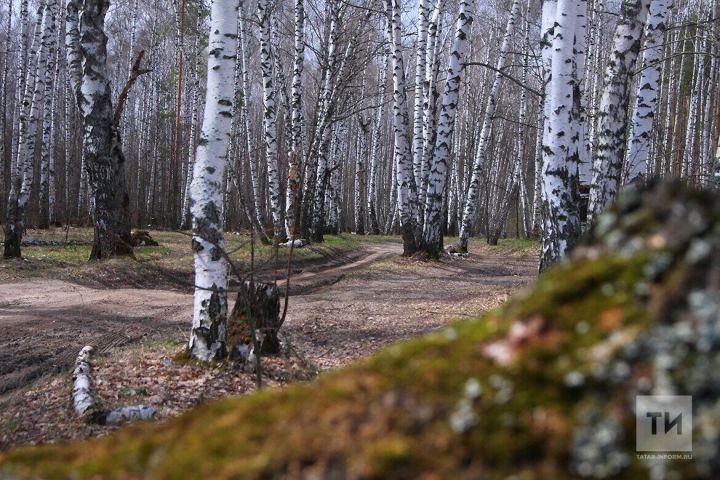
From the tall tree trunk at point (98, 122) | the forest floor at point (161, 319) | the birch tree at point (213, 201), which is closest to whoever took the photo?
the forest floor at point (161, 319)

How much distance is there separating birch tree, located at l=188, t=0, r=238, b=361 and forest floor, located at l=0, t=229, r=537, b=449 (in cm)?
27

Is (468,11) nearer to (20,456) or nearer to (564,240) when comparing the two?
(564,240)

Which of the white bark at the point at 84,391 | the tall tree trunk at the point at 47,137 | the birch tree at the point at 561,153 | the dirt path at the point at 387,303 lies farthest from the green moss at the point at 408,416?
the tall tree trunk at the point at 47,137

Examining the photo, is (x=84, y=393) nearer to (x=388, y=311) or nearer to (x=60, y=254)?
(x=388, y=311)

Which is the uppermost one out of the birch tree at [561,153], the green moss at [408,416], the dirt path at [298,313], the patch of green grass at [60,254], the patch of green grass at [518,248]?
A: the birch tree at [561,153]

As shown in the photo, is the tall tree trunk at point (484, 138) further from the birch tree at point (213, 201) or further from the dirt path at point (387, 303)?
the birch tree at point (213, 201)

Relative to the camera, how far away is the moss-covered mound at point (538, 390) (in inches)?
36.2

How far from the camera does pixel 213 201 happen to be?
5.37 metres

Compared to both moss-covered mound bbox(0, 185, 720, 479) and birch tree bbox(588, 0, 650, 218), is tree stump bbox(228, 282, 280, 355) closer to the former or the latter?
moss-covered mound bbox(0, 185, 720, 479)

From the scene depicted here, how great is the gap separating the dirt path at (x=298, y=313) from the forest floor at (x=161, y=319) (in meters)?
0.02

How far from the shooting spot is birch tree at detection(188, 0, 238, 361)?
5.32 m

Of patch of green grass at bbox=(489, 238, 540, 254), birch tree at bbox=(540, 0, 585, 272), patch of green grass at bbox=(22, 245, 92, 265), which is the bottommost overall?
patch of green grass at bbox=(22, 245, 92, 265)

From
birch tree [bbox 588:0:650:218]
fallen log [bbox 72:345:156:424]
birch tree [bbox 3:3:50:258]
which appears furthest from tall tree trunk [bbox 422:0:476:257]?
fallen log [bbox 72:345:156:424]

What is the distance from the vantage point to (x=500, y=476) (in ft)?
3.10
